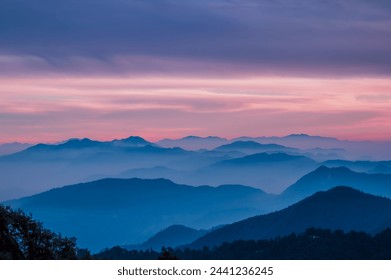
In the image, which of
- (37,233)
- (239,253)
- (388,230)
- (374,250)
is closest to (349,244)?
(374,250)

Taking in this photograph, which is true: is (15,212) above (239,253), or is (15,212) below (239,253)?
above

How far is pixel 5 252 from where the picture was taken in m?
28.6

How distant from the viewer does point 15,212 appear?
33.7m
